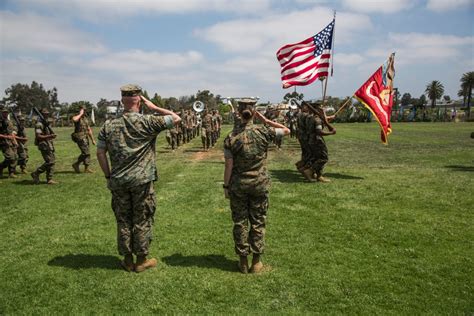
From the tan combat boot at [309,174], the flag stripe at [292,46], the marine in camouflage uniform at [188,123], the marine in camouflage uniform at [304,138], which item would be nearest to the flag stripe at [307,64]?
the flag stripe at [292,46]

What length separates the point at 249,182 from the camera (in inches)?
197

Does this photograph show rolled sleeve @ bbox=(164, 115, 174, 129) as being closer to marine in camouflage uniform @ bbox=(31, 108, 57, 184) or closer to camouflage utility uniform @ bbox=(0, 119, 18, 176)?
marine in camouflage uniform @ bbox=(31, 108, 57, 184)

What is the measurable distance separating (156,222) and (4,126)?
29.1ft

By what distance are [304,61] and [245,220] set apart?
7.15 meters

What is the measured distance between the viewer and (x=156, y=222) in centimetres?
736

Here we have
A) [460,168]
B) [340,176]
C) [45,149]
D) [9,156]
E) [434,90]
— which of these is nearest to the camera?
[45,149]

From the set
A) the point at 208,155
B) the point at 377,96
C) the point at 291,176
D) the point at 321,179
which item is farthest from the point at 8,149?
the point at 377,96

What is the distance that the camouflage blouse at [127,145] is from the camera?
4855 millimetres

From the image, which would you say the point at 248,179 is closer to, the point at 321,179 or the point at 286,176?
the point at 321,179

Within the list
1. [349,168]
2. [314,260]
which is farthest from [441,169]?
[314,260]

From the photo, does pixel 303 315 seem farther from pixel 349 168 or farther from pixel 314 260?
pixel 349 168

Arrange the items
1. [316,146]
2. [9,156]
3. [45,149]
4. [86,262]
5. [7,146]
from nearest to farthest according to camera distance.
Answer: [86,262]
[316,146]
[45,149]
[9,156]
[7,146]

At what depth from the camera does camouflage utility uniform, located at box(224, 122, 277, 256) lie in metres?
4.98

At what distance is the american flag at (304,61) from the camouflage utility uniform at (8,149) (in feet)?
30.4
